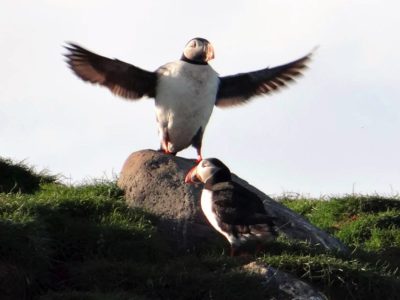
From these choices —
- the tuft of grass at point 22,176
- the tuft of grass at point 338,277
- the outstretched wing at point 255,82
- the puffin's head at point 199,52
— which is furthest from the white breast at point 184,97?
the tuft of grass at point 338,277

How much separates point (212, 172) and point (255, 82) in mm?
3078

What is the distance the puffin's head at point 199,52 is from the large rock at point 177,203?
1232 millimetres

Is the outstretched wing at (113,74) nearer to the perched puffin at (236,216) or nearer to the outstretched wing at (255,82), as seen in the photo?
the outstretched wing at (255,82)

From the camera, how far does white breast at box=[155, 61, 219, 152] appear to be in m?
10.3

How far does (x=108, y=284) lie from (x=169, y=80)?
338 cm

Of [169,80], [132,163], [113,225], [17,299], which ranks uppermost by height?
[169,80]

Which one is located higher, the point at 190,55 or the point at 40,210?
the point at 190,55

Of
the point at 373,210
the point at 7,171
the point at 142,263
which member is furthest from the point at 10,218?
the point at 373,210

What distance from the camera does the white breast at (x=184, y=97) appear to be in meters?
10.3

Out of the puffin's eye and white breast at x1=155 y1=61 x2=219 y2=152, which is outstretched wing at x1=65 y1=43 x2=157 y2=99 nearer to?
white breast at x1=155 y1=61 x2=219 y2=152

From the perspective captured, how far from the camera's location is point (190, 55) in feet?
35.1

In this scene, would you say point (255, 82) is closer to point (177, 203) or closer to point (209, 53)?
point (209, 53)

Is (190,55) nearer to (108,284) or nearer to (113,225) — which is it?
(113,225)

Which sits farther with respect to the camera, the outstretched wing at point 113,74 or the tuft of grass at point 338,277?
the outstretched wing at point 113,74
